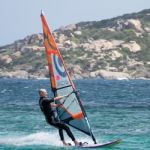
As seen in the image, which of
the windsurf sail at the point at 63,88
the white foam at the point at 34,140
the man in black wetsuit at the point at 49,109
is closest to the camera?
the man in black wetsuit at the point at 49,109

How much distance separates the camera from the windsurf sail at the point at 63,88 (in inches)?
942

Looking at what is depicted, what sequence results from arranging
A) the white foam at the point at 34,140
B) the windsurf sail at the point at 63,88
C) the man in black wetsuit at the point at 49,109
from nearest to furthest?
Answer: the man in black wetsuit at the point at 49,109
the windsurf sail at the point at 63,88
the white foam at the point at 34,140

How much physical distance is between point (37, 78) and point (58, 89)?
176 meters

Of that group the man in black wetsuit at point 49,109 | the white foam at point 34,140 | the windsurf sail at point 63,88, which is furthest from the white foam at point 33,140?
the man in black wetsuit at point 49,109

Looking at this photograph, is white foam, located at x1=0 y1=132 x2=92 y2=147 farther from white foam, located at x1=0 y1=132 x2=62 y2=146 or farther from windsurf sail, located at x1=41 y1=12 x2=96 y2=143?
windsurf sail, located at x1=41 y1=12 x2=96 y2=143

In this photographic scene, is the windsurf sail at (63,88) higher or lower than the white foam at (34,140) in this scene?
higher

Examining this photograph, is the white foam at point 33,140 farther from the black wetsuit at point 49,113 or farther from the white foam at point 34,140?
the black wetsuit at point 49,113

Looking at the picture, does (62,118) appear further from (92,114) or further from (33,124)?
(92,114)

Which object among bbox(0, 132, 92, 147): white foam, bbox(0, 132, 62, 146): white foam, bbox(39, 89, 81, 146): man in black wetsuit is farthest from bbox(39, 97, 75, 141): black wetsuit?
bbox(0, 132, 62, 146): white foam

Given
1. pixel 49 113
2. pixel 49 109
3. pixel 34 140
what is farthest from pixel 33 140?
pixel 49 109

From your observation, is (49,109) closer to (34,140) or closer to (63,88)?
(63,88)

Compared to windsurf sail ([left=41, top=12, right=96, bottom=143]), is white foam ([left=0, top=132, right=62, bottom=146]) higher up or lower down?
lower down

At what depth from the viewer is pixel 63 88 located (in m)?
24.0

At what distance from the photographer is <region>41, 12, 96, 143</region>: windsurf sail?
942 inches
